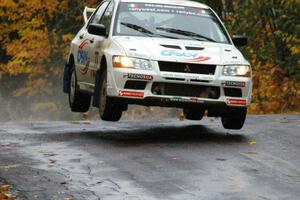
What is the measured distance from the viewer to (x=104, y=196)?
834 cm

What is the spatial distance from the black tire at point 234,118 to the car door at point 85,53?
215 cm

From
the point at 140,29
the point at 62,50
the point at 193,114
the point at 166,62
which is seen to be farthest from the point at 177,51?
the point at 62,50

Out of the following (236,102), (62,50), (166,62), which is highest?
(166,62)

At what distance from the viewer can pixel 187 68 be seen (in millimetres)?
12141

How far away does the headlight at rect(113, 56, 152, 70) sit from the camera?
1202cm

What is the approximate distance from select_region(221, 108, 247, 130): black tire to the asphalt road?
0.45 feet

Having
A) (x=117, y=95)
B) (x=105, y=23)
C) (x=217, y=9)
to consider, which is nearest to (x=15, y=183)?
(x=117, y=95)

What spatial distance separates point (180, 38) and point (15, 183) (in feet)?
15.2

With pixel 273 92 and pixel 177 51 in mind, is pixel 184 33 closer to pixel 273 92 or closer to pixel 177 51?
pixel 177 51

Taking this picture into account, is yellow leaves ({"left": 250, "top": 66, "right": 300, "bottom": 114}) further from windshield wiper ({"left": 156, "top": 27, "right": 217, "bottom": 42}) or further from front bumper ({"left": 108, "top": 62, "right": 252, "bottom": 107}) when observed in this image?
front bumper ({"left": 108, "top": 62, "right": 252, "bottom": 107})

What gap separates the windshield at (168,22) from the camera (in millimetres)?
13094

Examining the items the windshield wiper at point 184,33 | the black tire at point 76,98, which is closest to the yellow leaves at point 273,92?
the black tire at point 76,98

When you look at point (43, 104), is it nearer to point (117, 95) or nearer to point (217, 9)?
point (217, 9)

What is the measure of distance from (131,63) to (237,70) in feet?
4.76
